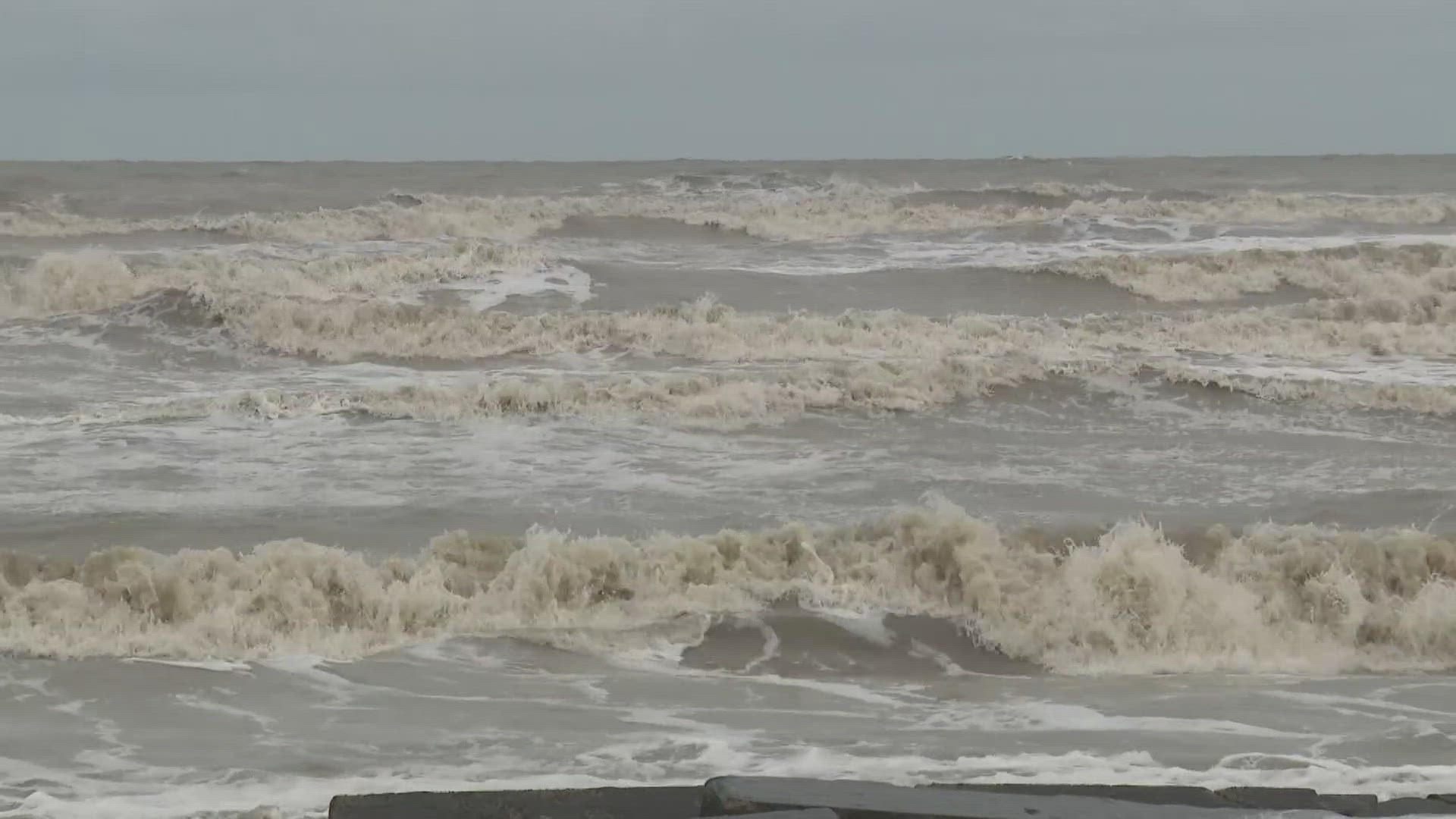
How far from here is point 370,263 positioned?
23.1 metres

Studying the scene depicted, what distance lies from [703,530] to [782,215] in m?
25.9

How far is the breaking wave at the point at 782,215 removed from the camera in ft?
101

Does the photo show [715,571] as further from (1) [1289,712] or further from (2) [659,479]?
(1) [1289,712]

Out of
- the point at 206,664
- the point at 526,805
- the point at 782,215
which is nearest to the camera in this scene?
the point at 526,805

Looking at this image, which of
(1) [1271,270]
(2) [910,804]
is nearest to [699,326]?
(1) [1271,270]

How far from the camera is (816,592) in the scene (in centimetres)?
780

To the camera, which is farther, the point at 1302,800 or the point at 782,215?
the point at 782,215

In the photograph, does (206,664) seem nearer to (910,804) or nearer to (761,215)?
(910,804)

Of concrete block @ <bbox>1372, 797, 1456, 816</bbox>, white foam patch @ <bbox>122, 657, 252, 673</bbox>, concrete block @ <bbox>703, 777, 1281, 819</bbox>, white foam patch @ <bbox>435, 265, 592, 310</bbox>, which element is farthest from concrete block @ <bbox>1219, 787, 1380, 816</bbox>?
white foam patch @ <bbox>435, 265, 592, 310</bbox>

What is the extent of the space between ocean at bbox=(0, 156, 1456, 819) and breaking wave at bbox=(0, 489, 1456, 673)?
0.03m

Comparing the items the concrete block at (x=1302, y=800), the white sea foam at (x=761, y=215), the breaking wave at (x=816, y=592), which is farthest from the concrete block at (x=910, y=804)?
the white sea foam at (x=761, y=215)

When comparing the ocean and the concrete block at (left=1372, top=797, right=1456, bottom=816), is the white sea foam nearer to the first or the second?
the ocean

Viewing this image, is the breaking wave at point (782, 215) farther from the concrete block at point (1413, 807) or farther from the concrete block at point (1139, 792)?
the concrete block at point (1413, 807)

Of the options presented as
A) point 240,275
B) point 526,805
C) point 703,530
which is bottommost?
point 703,530
